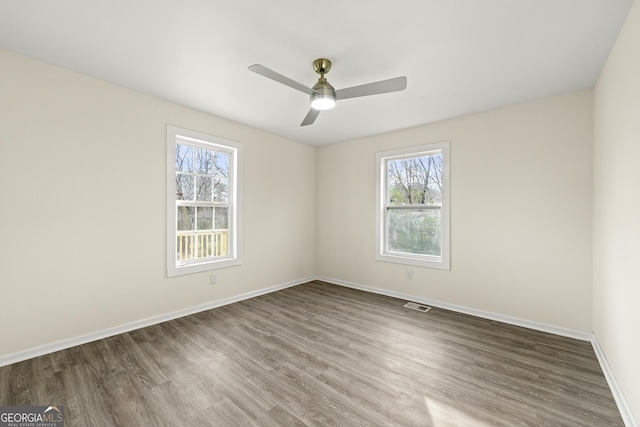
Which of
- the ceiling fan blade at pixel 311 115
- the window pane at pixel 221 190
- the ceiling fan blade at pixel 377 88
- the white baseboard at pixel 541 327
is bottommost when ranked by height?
the white baseboard at pixel 541 327

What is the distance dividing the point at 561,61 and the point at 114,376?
4439 mm

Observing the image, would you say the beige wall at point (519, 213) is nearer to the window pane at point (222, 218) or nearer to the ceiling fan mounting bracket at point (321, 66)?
the ceiling fan mounting bracket at point (321, 66)

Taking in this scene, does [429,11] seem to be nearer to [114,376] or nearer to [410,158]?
[410,158]

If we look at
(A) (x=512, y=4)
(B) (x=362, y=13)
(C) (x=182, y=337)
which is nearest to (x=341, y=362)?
(C) (x=182, y=337)

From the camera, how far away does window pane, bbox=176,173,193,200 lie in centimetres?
348

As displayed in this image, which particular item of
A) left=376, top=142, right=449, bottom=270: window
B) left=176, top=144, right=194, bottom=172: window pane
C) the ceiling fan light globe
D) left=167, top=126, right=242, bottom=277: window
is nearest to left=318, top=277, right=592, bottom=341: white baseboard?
left=376, top=142, right=449, bottom=270: window

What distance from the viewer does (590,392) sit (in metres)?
1.99

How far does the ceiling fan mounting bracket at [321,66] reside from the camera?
233 cm

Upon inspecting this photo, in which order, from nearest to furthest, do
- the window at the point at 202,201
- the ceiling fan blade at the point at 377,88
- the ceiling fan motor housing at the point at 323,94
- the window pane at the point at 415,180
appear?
the ceiling fan blade at the point at 377,88
the ceiling fan motor housing at the point at 323,94
the window at the point at 202,201
the window pane at the point at 415,180

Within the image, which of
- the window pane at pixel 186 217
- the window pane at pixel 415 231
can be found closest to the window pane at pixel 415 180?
the window pane at pixel 415 231

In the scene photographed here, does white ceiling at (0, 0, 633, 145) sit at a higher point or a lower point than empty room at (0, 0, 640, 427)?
higher

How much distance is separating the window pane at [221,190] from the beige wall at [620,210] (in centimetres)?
401

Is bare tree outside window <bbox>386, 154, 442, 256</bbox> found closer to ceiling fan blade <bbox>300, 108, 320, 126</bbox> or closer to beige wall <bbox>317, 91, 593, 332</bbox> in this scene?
beige wall <bbox>317, 91, 593, 332</bbox>

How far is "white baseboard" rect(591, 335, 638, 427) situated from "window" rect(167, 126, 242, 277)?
3.89 meters
